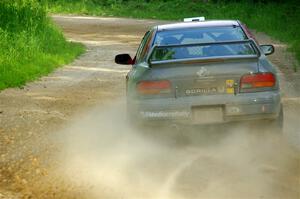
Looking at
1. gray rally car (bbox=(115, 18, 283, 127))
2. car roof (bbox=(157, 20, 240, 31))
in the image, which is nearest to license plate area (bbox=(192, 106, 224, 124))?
gray rally car (bbox=(115, 18, 283, 127))

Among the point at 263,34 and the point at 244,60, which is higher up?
the point at 244,60

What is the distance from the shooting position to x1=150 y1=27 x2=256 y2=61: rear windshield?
7.43 meters

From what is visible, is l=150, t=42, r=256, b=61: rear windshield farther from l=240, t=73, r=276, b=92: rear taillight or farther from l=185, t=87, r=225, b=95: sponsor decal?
l=185, t=87, r=225, b=95: sponsor decal

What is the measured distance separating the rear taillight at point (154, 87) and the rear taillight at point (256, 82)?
84cm

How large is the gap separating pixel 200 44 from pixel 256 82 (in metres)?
0.90

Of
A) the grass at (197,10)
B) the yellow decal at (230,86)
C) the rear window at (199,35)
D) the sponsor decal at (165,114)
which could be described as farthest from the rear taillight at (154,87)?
the grass at (197,10)

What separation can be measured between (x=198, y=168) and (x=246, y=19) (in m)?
28.5

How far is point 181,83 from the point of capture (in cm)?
694

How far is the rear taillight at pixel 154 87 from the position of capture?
6980 mm

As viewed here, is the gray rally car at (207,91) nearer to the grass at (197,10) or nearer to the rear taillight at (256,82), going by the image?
the rear taillight at (256,82)

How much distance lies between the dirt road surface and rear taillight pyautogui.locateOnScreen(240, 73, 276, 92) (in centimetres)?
50

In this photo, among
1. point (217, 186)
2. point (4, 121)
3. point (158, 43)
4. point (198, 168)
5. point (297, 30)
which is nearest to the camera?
point (217, 186)

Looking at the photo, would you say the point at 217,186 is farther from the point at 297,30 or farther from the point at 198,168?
the point at 297,30

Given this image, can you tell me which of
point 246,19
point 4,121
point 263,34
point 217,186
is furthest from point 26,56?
point 246,19
